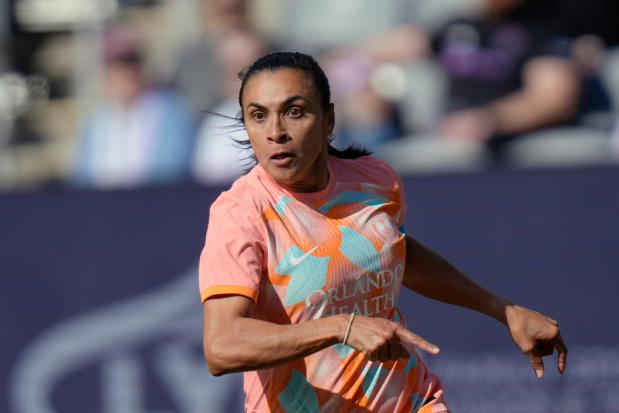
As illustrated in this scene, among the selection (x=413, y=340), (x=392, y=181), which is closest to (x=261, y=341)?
(x=413, y=340)

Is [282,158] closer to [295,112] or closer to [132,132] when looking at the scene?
[295,112]

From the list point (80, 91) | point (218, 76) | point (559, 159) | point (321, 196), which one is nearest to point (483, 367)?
point (559, 159)

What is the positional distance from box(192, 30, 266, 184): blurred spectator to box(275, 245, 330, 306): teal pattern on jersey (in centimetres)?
382

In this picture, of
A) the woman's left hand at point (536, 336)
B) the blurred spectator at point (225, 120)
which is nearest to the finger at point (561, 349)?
the woman's left hand at point (536, 336)

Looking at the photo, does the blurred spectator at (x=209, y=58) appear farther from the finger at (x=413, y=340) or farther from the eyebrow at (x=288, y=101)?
the finger at (x=413, y=340)

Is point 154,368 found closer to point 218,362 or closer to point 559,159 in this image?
point 559,159

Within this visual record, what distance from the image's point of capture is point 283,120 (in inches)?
138

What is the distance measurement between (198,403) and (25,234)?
148 centimetres

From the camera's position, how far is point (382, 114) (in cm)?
750

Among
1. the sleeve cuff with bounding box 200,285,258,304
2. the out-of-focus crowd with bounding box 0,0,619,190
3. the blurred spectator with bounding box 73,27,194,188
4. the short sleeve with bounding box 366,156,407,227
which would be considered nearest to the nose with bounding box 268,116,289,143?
the sleeve cuff with bounding box 200,285,258,304

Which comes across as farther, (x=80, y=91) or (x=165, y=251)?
(x=80, y=91)

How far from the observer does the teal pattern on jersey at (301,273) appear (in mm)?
3539

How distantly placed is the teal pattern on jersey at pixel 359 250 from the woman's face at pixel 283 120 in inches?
8.9

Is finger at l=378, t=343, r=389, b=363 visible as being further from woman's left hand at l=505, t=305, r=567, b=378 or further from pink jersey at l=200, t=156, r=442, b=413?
woman's left hand at l=505, t=305, r=567, b=378
